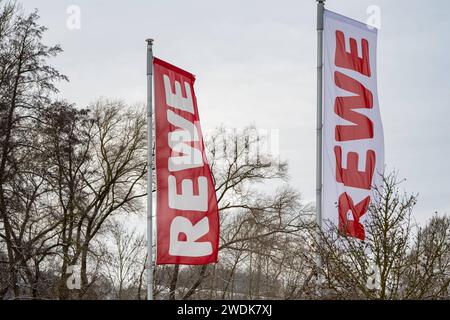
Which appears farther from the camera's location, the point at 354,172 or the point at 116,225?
the point at 116,225

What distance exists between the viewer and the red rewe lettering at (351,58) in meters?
15.9

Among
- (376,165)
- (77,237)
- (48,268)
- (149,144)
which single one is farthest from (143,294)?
(376,165)

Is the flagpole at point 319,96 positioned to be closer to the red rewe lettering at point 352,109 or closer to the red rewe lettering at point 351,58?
the red rewe lettering at point 351,58

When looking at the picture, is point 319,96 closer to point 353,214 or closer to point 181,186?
point 353,214

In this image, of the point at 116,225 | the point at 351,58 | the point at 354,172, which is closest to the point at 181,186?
the point at 354,172

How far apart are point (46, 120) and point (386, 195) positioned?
17.2 m

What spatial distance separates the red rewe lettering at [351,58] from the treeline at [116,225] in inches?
99.4

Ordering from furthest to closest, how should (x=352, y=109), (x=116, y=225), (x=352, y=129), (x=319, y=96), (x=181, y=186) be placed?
(x=116, y=225) → (x=181, y=186) → (x=319, y=96) → (x=352, y=109) → (x=352, y=129)

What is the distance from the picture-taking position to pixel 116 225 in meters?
38.5

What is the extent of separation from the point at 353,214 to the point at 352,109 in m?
2.05

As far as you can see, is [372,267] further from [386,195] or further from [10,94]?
[10,94]

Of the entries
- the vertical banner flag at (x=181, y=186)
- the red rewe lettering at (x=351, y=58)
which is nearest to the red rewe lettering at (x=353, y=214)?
the red rewe lettering at (x=351, y=58)

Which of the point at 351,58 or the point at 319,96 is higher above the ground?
the point at 351,58
